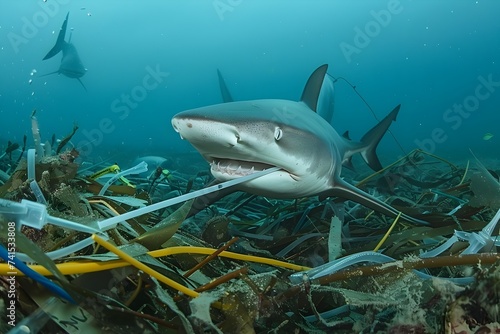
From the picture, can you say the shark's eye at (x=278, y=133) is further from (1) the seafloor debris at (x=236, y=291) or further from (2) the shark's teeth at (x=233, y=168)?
(1) the seafloor debris at (x=236, y=291)

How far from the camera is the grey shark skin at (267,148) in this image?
1.89 metres

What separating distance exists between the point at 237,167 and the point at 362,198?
97 centimetres

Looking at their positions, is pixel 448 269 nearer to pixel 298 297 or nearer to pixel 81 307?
pixel 298 297

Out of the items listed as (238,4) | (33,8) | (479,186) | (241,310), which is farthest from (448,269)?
(238,4)

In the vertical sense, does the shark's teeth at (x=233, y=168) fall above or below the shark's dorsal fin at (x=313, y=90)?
above

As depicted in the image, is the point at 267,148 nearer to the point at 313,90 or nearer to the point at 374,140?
the point at 313,90

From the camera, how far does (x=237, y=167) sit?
215 cm

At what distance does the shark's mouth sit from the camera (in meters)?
2.13

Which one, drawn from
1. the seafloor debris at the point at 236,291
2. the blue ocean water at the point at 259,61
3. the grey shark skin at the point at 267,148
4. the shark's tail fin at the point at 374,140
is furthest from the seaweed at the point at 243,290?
the blue ocean water at the point at 259,61

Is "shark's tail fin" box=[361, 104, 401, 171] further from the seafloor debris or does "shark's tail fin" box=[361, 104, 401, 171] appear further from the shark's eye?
the seafloor debris

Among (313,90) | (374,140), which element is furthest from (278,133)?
(374,140)

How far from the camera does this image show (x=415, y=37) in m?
72.7

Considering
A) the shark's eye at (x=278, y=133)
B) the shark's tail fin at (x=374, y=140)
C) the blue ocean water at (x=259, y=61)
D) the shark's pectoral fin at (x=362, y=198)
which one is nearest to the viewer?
the shark's eye at (x=278, y=133)

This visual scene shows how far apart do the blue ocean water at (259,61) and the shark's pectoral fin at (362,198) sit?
5782cm
